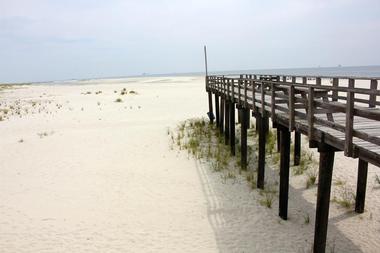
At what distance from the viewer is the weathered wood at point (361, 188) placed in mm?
9758

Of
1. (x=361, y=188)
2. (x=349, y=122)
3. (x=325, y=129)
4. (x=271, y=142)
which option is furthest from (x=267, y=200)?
(x=271, y=142)

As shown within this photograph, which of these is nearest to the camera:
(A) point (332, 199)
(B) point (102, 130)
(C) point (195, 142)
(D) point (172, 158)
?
(A) point (332, 199)

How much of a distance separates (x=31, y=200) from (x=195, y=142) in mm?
7928

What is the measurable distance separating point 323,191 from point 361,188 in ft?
9.80

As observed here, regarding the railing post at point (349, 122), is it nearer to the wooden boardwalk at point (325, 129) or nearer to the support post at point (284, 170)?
the wooden boardwalk at point (325, 129)

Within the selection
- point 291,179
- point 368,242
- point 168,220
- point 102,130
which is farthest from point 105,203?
point 102,130

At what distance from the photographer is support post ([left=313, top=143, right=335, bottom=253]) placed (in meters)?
7.25

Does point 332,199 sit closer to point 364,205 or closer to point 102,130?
point 364,205

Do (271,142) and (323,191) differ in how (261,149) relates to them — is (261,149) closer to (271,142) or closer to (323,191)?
(323,191)

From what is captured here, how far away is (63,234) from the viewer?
9.24 meters

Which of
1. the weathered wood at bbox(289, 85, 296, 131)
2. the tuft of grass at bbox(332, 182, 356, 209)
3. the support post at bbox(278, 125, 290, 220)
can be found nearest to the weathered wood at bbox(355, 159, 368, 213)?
the tuft of grass at bbox(332, 182, 356, 209)

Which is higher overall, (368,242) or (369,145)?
(369,145)

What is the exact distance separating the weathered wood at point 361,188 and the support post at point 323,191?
2803 millimetres

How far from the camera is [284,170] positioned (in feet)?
31.4
